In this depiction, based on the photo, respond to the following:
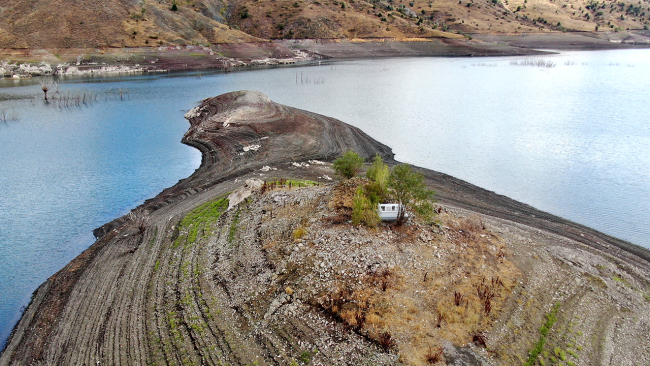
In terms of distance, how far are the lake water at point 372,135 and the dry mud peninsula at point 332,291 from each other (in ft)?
9.27

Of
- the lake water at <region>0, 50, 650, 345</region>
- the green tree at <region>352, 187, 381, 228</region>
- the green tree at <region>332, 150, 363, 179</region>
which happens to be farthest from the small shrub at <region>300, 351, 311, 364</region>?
the green tree at <region>332, 150, 363, 179</region>

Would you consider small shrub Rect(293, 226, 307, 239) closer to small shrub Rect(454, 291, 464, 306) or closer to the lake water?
small shrub Rect(454, 291, 464, 306)

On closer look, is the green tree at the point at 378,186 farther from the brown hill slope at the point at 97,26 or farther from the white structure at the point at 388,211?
the brown hill slope at the point at 97,26

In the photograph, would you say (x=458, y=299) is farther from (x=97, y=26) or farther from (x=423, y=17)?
(x=423, y=17)

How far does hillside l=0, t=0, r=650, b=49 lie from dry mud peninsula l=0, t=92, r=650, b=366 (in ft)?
261

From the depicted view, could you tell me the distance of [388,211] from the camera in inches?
684

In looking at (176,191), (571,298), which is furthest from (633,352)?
(176,191)

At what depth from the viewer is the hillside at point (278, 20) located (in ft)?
270

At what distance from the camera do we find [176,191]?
2612 cm

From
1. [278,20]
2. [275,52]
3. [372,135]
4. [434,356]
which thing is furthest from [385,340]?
[278,20]

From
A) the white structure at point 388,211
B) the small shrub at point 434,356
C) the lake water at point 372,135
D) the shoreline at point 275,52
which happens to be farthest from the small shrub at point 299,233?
the shoreline at point 275,52

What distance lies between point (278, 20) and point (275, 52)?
70.3 ft

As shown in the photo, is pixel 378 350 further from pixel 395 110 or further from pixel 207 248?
pixel 395 110

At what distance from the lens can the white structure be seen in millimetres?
17344
